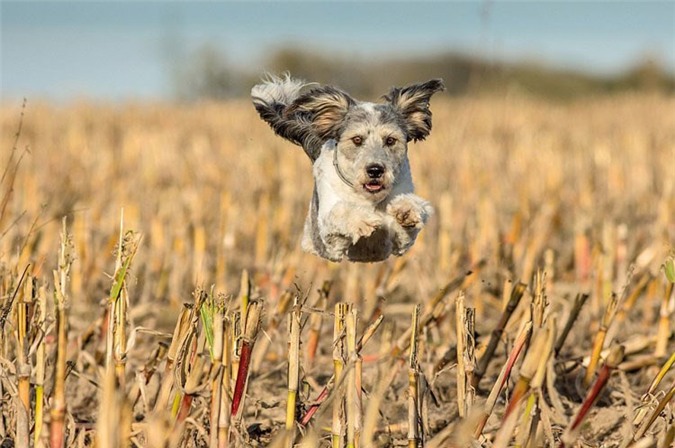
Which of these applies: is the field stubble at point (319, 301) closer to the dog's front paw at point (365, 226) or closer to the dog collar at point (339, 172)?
the dog's front paw at point (365, 226)

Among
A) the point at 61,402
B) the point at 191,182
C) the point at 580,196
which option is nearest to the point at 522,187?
the point at 580,196

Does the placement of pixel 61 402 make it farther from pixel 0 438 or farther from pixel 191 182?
pixel 191 182

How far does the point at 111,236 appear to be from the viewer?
729 cm

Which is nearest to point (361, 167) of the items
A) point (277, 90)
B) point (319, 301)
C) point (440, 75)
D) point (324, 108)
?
point (324, 108)

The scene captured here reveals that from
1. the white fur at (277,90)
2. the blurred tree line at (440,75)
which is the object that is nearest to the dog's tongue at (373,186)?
the white fur at (277,90)

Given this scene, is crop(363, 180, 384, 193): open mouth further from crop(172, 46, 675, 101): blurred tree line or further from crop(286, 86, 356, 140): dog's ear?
crop(172, 46, 675, 101): blurred tree line

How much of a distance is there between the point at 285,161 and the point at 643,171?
353 centimetres

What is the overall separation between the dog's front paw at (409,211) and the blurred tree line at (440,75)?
63.7 ft

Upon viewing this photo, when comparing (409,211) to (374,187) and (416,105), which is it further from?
(416,105)

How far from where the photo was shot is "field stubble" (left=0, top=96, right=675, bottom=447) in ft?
11.4

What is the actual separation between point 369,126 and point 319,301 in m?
2.29

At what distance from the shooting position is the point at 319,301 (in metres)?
4.96

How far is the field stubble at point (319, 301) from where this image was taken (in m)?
3.46

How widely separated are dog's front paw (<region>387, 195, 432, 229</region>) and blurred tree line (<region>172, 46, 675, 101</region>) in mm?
19412
